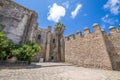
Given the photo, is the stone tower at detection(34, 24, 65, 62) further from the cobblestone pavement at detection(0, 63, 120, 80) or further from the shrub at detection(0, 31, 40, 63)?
the cobblestone pavement at detection(0, 63, 120, 80)

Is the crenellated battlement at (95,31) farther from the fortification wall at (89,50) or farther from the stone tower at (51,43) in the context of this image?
the stone tower at (51,43)

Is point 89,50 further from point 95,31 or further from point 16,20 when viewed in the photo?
point 16,20

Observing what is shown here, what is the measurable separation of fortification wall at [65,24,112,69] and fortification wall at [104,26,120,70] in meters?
0.85

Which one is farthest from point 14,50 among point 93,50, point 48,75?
point 93,50

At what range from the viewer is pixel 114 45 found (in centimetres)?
1055

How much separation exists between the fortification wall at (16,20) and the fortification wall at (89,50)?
25.4 ft

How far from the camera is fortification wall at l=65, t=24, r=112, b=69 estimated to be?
34.2 ft

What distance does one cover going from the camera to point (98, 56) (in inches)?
429

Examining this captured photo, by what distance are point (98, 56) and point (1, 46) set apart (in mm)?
10948

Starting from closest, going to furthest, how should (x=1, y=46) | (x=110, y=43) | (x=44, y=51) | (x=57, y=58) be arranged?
(x=1, y=46) < (x=110, y=43) < (x=57, y=58) < (x=44, y=51)

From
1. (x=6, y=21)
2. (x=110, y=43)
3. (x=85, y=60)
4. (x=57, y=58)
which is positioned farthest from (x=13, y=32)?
(x=57, y=58)

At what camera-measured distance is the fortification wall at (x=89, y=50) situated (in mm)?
10437

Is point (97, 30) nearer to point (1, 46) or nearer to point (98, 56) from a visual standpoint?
point (98, 56)

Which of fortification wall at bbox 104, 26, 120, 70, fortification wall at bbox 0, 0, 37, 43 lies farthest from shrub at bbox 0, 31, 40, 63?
fortification wall at bbox 104, 26, 120, 70
